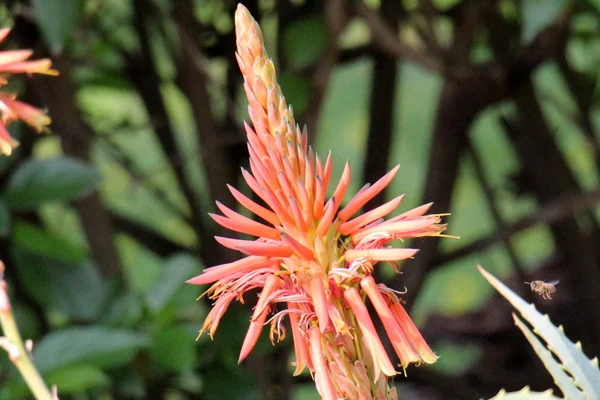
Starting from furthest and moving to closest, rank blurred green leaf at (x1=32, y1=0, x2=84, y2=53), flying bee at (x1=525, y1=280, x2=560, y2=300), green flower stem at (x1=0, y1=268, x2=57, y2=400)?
blurred green leaf at (x1=32, y1=0, x2=84, y2=53), flying bee at (x1=525, y1=280, x2=560, y2=300), green flower stem at (x1=0, y1=268, x2=57, y2=400)

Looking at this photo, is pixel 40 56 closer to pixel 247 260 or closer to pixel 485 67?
pixel 485 67

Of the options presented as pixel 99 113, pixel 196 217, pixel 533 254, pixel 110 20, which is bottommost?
pixel 533 254

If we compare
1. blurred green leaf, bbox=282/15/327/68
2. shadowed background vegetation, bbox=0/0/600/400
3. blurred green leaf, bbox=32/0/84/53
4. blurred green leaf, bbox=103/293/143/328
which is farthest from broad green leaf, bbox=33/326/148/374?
blurred green leaf, bbox=282/15/327/68

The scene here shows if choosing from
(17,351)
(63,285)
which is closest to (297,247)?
(17,351)

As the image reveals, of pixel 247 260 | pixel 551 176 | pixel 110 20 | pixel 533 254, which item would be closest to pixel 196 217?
pixel 110 20

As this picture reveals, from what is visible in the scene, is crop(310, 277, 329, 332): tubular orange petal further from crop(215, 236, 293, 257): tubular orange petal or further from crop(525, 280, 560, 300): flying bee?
crop(525, 280, 560, 300): flying bee

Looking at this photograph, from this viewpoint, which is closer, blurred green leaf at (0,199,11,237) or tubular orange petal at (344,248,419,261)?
tubular orange petal at (344,248,419,261)
